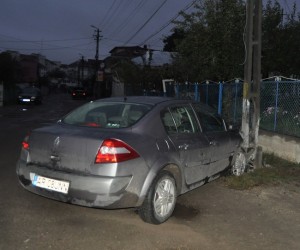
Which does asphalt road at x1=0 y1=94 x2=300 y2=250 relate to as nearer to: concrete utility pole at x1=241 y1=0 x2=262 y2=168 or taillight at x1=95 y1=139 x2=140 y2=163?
taillight at x1=95 y1=139 x2=140 y2=163

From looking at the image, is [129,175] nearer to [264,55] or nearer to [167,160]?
[167,160]

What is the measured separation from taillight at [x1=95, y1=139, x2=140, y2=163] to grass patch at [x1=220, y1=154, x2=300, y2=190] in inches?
114

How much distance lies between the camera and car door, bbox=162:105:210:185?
216 inches

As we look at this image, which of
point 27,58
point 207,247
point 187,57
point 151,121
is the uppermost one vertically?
point 27,58

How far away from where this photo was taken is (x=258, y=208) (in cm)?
597

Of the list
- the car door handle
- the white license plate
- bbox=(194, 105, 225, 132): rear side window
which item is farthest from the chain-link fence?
the white license plate

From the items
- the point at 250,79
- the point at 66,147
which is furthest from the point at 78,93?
the point at 66,147

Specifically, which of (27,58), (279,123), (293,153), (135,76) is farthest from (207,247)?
(27,58)

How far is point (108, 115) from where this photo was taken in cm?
554

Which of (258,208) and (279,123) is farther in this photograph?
(279,123)

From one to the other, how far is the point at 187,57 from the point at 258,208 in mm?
12633

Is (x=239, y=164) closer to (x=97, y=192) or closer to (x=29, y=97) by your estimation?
(x=97, y=192)

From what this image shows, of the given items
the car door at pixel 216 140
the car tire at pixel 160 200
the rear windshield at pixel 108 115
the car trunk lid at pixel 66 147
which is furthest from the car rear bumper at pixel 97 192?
the car door at pixel 216 140

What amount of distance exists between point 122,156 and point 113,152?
11 centimetres
